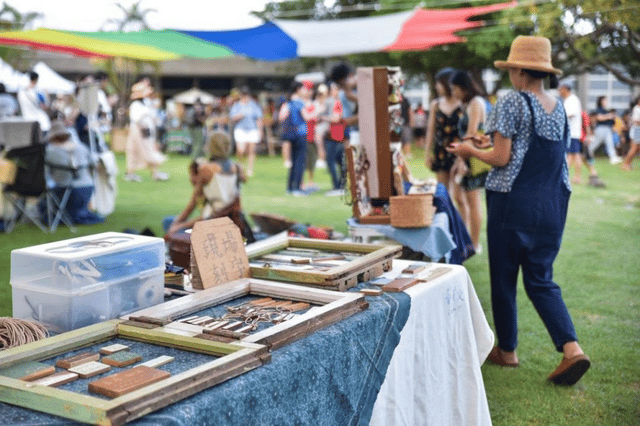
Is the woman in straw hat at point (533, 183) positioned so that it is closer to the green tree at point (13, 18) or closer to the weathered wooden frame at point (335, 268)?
the weathered wooden frame at point (335, 268)

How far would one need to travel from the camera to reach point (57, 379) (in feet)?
5.18

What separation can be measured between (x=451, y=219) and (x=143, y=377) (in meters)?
3.38

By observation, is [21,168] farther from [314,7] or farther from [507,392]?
[314,7]

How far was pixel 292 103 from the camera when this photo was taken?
1183 cm

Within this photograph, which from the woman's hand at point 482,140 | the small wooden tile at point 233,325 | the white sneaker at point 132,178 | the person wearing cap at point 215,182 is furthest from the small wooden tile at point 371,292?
the white sneaker at point 132,178

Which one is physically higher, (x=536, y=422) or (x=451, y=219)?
(x=451, y=219)

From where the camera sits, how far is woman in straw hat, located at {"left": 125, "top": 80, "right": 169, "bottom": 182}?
12820 mm

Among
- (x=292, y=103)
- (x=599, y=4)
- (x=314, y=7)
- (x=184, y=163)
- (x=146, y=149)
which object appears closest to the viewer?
(x=599, y=4)

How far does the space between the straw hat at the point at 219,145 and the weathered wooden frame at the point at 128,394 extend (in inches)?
167

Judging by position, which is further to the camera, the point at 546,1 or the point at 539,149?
the point at 546,1

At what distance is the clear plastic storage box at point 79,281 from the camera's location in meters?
1.92

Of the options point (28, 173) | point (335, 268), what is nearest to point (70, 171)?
point (28, 173)

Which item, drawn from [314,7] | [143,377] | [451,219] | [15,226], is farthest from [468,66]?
[143,377]

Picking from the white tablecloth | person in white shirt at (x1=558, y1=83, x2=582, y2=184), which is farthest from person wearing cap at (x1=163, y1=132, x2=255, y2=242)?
person in white shirt at (x1=558, y1=83, x2=582, y2=184)
